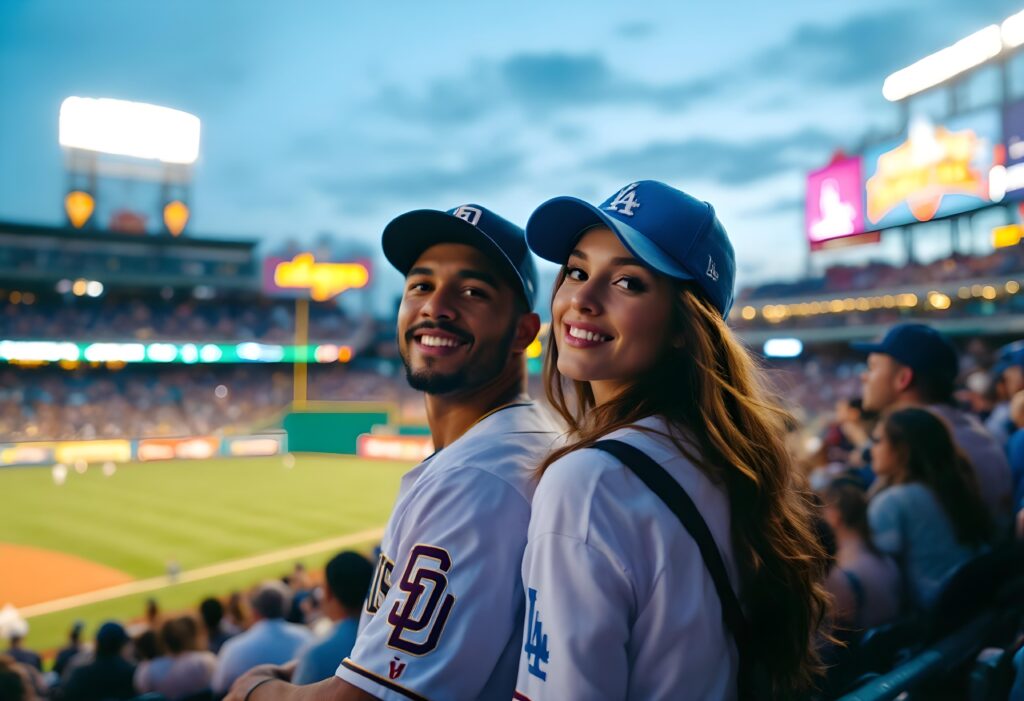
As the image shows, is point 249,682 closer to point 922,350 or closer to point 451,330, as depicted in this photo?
point 451,330

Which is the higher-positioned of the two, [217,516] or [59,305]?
[59,305]

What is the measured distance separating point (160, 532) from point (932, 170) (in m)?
22.4

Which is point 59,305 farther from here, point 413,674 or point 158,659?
point 413,674

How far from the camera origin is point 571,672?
1.33 meters

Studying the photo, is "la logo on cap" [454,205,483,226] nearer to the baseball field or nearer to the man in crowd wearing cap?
the man in crowd wearing cap

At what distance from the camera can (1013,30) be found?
21.0 meters

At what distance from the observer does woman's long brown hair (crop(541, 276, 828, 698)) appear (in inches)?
61.2

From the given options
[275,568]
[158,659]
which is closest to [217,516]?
[275,568]

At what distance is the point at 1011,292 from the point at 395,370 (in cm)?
3375

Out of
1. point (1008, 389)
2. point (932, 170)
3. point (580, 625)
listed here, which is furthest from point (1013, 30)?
point (580, 625)

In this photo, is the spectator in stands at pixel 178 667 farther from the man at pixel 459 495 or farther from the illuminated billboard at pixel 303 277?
the illuminated billboard at pixel 303 277

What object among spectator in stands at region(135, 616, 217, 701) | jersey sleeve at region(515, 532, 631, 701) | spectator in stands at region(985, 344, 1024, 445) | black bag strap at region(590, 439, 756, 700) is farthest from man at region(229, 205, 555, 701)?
spectator in stands at region(985, 344, 1024, 445)

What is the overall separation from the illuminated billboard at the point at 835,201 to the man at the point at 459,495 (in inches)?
933

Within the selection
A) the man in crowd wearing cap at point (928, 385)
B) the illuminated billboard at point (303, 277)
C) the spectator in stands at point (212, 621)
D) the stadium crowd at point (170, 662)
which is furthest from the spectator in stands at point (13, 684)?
the illuminated billboard at point (303, 277)
